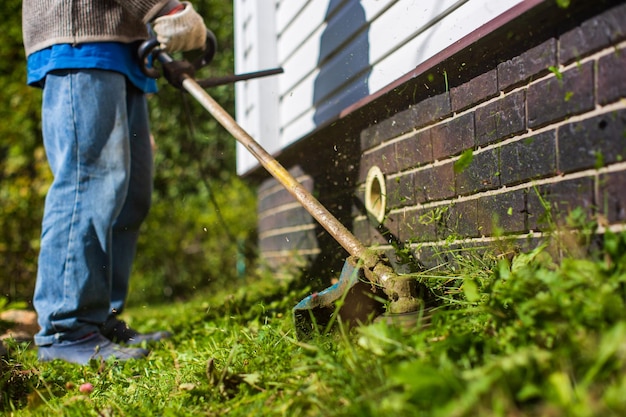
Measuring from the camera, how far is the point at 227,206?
6.38 m

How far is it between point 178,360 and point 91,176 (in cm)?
82

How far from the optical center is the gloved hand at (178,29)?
97.0 inches

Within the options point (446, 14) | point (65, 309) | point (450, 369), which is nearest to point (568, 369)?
point (450, 369)

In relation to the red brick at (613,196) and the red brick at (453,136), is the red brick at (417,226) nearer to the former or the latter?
the red brick at (453,136)

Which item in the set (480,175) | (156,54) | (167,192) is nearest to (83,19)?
(156,54)

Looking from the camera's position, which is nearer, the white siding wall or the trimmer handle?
the white siding wall

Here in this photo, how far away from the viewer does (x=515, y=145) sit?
1779 millimetres

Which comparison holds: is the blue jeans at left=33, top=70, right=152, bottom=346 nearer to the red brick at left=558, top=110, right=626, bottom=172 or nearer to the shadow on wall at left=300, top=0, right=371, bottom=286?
the shadow on wall at left=300, top=0, right=371, bottom=286

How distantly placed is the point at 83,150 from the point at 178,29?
24.0 inches

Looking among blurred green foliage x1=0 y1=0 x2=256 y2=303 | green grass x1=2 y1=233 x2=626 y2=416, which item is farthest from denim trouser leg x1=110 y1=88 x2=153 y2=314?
blurred green foliage x1=0 y1=0 x2=256 y2=303

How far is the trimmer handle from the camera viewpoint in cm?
253

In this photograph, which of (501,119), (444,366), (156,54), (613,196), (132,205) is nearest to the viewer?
(444,366)

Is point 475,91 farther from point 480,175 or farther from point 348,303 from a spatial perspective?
point 348,303

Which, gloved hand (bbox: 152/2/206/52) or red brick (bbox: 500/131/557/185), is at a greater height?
gloved hand (bbox: 152/2/206/52)
